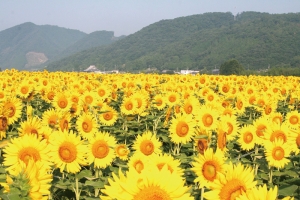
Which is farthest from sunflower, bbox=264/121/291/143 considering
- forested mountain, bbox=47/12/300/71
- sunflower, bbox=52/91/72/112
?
forested mountain, bbox=47/12/300/71

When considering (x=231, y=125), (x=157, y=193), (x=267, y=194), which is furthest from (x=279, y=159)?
(x=157, y=193)

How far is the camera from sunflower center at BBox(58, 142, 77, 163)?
3834mm

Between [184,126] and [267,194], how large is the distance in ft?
→ 13.6

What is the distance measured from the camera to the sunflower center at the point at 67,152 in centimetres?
383

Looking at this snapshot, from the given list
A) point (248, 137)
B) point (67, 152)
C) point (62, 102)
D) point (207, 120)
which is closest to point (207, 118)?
point (207, 120)

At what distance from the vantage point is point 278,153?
4.98 meters

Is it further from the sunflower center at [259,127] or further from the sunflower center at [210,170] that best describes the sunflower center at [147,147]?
the sunflower center at [259,127]

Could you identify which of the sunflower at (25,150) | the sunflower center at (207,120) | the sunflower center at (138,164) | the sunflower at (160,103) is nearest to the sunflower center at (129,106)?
the sunflower at (160,103)

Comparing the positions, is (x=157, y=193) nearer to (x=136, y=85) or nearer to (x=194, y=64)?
(x=136, y=85)

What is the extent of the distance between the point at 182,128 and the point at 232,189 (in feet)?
11.2

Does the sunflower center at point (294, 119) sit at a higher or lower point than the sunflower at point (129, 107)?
lower

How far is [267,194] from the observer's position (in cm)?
189

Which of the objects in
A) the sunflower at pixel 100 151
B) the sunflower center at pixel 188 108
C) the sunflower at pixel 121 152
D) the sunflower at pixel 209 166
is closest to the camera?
the sunflower at pixel 209 166

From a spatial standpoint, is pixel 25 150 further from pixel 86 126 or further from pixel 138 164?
pixel 86 126
